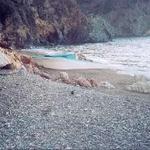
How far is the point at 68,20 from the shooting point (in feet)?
170

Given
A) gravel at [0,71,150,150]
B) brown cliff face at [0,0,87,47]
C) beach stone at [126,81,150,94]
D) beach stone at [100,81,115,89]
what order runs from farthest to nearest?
brown cliff face at [0,0,87,47]
beach stone at [100,81,115,89]
beach stone at [126,81,150,94]
gravel at [0,71,150,150]

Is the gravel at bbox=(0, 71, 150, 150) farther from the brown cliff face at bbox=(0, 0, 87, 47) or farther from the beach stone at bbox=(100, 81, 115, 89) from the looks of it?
the brown cliff face at bbox=(0, 0, 87, 47)

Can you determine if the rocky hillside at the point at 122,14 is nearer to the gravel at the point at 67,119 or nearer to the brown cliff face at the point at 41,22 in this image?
the brown cliff face at the point at 41,22

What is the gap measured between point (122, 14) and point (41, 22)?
77.5 feet

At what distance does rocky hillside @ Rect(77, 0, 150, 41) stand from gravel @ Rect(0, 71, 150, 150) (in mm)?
49786

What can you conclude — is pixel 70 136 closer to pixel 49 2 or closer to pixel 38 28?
pixel 38 28

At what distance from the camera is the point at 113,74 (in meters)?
22.4

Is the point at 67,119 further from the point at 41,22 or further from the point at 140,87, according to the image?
the point at 41,22

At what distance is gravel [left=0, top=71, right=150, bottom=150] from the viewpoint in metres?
9.32

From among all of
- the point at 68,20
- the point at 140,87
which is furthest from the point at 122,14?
the point at 140,87

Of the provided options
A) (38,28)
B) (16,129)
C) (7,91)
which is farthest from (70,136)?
(38,28)

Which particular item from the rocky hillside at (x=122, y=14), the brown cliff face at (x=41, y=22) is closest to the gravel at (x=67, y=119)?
the brown cliff face at (x=41, y=22)

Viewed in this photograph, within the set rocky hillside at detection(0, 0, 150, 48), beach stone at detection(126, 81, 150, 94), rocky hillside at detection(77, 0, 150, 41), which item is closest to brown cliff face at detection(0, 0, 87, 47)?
rocky hillside at detection(0, 0, 150, 48)

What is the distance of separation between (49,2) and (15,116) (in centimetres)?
4258
